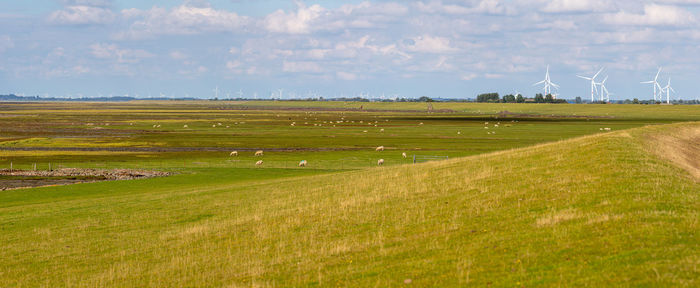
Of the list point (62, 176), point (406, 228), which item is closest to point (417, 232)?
point (406, 228)

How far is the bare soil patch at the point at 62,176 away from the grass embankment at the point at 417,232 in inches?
812

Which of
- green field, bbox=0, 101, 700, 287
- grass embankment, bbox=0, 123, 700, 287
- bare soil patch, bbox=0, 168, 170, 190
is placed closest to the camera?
grass embankment, bbox=0, 123, 700, 287

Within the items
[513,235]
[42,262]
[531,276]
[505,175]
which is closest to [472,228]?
[513,235]

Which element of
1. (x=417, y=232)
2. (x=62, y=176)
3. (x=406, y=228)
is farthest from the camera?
(x=62, y=176)

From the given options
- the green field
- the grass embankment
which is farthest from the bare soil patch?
the grass embankment

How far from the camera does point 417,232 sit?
23734mm

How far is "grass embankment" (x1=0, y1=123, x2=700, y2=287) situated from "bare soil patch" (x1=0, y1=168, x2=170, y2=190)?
67.6 ft

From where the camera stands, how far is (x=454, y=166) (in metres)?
42.5

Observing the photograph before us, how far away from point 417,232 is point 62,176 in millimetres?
52574

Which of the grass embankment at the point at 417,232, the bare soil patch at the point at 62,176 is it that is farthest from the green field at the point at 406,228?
the bare soil patch at the point at 62,176

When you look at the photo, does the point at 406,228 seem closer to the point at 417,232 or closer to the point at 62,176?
the point at 417,232

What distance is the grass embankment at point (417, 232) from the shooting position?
17.6 meters

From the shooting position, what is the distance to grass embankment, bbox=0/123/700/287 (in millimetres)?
17594

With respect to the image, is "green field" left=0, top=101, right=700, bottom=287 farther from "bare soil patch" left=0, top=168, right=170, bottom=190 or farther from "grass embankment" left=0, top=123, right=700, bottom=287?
"bare soil patch" left=0, top=168, right=170, bottom=190
